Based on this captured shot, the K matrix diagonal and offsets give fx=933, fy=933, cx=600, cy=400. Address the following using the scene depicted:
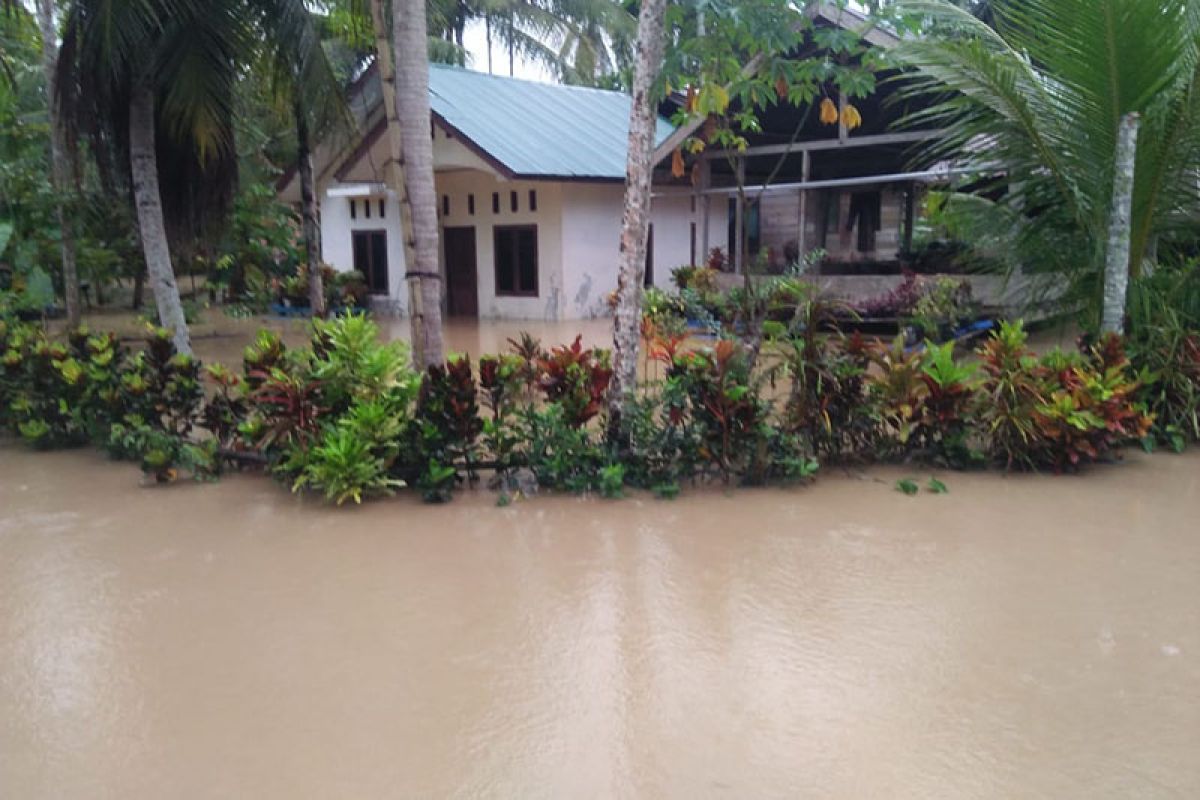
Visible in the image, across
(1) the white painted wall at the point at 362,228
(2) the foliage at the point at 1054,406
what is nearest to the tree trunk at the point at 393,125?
(2) the foliage at the point at 1054,406

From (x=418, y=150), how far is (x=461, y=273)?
12449mm

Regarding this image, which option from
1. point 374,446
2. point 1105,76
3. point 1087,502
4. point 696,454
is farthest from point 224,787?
point 1105,76

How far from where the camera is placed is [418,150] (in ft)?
22.2

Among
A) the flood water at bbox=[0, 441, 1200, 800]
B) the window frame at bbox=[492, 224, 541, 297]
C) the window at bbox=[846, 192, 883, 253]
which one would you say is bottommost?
the flood water at bbox=[0, 441, 1200, 800]

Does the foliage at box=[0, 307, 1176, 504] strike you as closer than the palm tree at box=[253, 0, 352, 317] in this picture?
Yes

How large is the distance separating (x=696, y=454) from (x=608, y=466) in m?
0.63

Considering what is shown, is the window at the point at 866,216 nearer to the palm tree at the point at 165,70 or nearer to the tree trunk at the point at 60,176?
the palm tree at the point at 165,70

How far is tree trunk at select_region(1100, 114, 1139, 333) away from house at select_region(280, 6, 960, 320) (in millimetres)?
7609

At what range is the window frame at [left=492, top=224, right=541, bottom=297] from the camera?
693 inches

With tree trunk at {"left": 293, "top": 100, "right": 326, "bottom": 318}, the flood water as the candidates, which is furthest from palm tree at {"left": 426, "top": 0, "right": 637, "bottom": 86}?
the flood water

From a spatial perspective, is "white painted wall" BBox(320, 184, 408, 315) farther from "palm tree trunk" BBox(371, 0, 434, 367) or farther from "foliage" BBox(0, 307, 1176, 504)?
"palm tree trunk" BBox(371, 0, 434, 367)

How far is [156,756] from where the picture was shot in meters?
3.40

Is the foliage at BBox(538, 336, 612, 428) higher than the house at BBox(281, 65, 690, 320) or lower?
lower

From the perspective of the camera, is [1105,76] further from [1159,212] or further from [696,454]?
[696,454]
